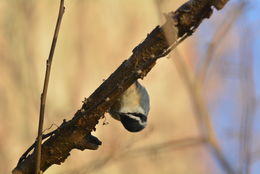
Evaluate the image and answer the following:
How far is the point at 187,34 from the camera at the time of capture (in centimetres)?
98

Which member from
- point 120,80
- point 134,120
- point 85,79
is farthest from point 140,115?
point 85,79

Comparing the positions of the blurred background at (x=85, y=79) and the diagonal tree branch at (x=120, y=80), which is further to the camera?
the blurred background at (x=85, y=79)

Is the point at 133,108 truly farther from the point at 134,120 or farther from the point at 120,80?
the point at 120,80

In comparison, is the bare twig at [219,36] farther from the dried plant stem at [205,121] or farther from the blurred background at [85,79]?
the blurred background at [85,79]

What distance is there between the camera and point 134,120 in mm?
1148

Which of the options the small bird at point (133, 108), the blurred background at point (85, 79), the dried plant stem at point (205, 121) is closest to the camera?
the dried plant stem at point (205, 121)

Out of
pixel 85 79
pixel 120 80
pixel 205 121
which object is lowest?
pixel 205 121

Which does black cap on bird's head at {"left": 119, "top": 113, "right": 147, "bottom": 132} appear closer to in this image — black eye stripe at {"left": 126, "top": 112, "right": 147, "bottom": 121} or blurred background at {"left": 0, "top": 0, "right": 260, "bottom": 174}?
black eye stripe at {"left": 126, "top": 112, "right": 147, "bottom": 121}

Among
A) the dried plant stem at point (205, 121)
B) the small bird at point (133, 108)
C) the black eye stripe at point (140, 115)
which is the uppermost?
the small bird at point (133, 108)

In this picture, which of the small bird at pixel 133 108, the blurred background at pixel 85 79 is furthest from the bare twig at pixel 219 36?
the blurred background at pixel 85 79

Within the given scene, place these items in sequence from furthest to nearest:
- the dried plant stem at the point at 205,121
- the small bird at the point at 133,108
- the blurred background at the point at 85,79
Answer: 1. the blurred background at the point at 85,79
2. the small bird at the point at 133,108
3. the dried plant stem at the point at 205,121

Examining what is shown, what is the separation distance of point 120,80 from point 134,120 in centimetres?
Result: 14

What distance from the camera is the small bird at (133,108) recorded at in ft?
3.72

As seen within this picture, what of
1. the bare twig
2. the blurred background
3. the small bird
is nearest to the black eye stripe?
the small bird
